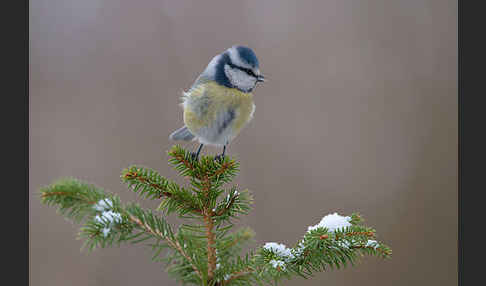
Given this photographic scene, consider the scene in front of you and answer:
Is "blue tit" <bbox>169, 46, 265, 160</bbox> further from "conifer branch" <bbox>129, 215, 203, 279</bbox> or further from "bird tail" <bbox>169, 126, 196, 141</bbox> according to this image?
"conifer branch" <bbox>129, 215, 203, 279</bbox>

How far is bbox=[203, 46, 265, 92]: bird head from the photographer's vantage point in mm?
788

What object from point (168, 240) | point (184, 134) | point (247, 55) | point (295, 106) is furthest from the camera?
point (295, 106)

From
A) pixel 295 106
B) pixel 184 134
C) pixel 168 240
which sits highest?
pixel 295 106

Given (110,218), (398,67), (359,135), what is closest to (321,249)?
(110,218)

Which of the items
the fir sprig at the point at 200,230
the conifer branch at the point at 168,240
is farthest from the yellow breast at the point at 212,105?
the conifer branch at the point at 168,240

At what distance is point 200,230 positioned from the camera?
0.62m

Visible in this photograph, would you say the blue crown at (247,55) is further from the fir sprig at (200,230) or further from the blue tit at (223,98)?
the fir sprig at (200,230)

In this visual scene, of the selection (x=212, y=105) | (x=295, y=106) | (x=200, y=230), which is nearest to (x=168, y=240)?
(x=200, y=230)

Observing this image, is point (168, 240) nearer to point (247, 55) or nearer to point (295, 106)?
point (247, 55)

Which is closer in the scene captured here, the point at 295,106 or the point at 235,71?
the point at 235,71

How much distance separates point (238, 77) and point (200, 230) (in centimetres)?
34

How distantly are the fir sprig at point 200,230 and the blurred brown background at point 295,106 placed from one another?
958mm

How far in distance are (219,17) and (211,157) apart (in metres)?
1.28

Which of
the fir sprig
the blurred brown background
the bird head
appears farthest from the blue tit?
the blurred brown background
